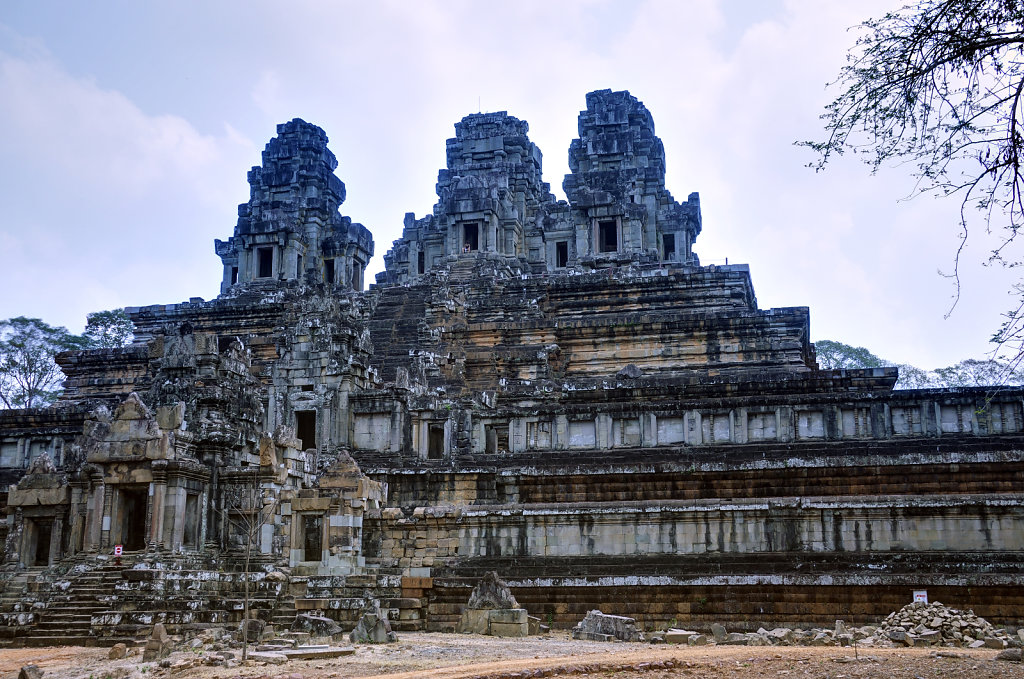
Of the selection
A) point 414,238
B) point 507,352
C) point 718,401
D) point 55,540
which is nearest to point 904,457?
point 718,401

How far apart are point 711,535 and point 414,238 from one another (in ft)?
124

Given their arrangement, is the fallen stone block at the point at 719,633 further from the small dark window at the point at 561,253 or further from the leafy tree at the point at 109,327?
the leafy tree at the point at 109,327

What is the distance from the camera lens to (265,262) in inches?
2136

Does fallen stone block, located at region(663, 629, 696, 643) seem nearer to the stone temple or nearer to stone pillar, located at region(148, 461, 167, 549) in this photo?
the stone temple

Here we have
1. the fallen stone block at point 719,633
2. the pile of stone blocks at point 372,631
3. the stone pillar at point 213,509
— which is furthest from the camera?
the stone pillar at point 213,509

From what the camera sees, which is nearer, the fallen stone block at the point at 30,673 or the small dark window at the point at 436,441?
the fallen stone block at the point at 30,673

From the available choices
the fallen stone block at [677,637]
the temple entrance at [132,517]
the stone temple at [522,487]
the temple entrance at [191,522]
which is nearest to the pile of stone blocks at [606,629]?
the fallen stone block at [677,637]

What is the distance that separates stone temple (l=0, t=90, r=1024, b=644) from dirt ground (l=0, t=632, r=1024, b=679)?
3.53 m

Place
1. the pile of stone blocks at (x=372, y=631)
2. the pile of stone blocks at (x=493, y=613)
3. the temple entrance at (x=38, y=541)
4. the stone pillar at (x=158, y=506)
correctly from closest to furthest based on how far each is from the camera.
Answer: the pile of stone blocks at (x=372, y=631), the pile of stone blocks at (x=493, y=613), the stone pillar at (x=158, y=506), the temple entrance at (x=38, y=541)

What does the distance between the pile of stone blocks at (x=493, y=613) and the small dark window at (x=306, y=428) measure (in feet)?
33.3

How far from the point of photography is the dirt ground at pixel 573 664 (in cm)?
1352

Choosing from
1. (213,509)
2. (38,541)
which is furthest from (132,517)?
(38,541)

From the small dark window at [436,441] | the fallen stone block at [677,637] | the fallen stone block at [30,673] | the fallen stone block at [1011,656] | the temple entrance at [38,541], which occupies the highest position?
the small dark window at [436,441]

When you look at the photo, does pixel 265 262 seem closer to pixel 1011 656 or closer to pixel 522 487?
pixel 522 487
